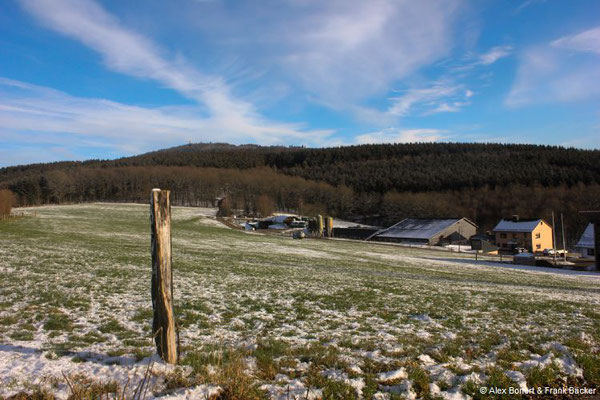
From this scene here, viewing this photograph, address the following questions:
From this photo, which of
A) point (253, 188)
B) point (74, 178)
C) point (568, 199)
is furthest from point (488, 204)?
point (74, 178)

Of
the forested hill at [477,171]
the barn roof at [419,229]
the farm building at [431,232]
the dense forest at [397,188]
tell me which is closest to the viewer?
the farm building at [431,232]

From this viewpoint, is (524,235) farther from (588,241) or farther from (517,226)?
(588,241)

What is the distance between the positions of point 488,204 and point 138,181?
473 ft

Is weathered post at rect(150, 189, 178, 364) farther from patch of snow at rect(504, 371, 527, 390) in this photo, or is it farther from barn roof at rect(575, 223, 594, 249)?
barn roof at rect(575, 223, 594, 249)

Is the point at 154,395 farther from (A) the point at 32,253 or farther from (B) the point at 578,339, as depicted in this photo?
(A) the point at 32,253

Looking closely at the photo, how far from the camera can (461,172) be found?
164000mm

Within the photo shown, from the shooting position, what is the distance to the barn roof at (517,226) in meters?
77.9

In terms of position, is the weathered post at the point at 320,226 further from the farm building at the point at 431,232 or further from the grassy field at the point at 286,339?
the grassy field at the point at 286,339

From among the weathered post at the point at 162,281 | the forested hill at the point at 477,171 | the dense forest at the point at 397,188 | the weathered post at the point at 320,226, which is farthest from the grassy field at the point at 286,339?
the forested hill at the point at 477,171

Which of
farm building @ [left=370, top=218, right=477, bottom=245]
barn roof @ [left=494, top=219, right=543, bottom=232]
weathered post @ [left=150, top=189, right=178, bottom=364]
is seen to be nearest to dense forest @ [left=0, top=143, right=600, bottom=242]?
barn roof @ [left=494, top=219, right=543, bottom=232]

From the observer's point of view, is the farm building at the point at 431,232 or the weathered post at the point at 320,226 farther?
the farm building at the point at 431,232

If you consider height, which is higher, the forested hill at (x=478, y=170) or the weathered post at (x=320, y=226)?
the forested hill at (x=478, y=170)

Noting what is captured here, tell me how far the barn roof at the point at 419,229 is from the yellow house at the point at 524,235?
10274 millimetres

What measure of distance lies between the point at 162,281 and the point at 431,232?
285 ft
